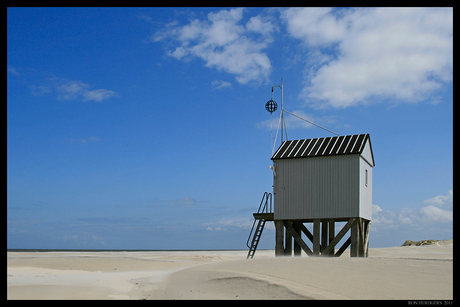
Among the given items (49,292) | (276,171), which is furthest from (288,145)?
(49,292)

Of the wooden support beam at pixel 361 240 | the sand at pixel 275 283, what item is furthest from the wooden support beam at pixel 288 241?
the sand at pixel 275 283

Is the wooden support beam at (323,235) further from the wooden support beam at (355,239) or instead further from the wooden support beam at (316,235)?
the wooden support beam at (355,239)

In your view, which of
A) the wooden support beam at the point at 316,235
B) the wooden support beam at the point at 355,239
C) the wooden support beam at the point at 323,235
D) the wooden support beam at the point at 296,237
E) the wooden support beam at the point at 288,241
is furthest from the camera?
the wooden support beam at the point at 323,235

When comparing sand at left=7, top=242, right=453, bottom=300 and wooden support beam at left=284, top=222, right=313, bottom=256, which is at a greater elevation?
wooden support beam at left=284, top=222, right=313, bottom=256

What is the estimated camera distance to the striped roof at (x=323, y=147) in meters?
22.8

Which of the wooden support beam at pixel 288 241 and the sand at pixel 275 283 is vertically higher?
the wooden support beam at pixel 288 241

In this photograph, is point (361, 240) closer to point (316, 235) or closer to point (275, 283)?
point (316, 235)

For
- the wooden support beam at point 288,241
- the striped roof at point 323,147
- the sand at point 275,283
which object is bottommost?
the sand at point 275,283

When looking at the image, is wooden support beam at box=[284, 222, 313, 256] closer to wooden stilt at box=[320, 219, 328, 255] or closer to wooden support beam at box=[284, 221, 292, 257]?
wooden support beam at box=[284, 221, 292, 257]

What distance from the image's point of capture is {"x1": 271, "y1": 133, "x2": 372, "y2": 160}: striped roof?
74.9 ft

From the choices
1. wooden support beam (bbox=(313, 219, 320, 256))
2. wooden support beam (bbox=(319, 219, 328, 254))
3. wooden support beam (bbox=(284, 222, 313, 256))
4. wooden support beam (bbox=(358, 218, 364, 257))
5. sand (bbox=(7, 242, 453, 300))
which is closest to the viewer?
sand (bbox=(7, 242, 453, 300))

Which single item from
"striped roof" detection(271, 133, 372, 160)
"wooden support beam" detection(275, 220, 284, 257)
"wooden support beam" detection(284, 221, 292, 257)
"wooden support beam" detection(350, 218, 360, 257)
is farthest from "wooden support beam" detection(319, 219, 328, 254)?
"striped roof" detection(271, 133, 372, 160)
